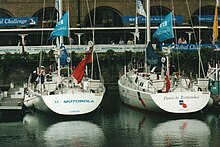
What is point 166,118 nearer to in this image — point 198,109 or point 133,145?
point 198,109

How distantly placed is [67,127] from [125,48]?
2021 centimetres

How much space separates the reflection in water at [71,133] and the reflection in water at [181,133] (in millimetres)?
2860

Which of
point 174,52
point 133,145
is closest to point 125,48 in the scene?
point 174,52

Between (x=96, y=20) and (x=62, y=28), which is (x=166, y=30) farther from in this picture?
(x=96, y=20)

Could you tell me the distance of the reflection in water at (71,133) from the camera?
27203 millimetres

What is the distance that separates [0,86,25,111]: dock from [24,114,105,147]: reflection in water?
1945mm

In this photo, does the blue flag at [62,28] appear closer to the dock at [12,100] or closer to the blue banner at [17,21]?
the dock at [12,100]

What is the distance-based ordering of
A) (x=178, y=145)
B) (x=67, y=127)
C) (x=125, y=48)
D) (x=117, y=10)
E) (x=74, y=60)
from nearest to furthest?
1. (x=178, y=145)
2. (x=67, y=127)
3. (x=74, y=60)
4. (x=125, y=48)
5. (x=117, y=10)

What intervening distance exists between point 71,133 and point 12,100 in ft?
27.3

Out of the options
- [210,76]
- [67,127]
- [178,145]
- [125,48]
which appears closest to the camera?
[178,145]

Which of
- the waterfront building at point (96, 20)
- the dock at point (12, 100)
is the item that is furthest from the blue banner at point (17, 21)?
the dock at point (12, 100)

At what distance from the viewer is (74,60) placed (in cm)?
4634

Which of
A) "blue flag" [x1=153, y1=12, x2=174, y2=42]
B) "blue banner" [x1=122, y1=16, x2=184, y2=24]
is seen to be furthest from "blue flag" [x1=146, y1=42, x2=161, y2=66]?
"blue banner" [x1=122, y1=16, x2=184, y2=24]

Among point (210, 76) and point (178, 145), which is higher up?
point (210, 76)
